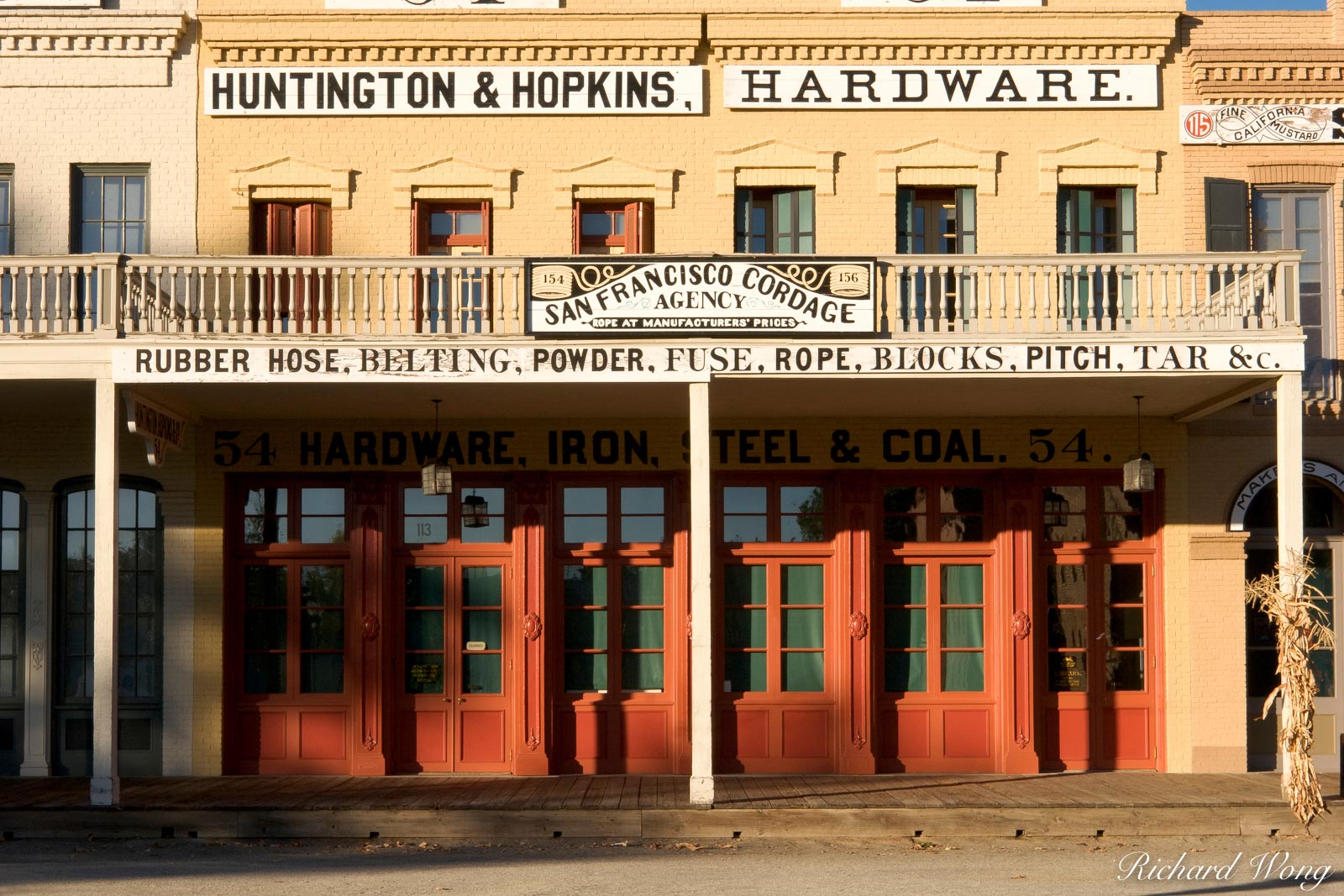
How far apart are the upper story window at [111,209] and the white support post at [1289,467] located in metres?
10.9

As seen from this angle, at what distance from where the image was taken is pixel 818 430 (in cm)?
1538

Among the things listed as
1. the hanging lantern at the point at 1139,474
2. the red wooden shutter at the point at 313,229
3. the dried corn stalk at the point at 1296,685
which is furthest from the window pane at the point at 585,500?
the dried corn stalk at the point at 1296,685

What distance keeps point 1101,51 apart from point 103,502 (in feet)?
34.3

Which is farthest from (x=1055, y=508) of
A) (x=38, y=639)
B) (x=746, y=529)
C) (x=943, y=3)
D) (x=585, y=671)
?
(x=38, y=639)

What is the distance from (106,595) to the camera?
511 inches

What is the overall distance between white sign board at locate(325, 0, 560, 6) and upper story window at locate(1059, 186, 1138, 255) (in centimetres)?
557

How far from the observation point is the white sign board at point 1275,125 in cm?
1527

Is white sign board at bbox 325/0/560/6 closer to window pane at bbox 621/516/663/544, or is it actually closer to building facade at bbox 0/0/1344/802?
building facade at bbox 0/0/1344/802

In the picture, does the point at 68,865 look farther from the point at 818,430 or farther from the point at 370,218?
the point at 818,430

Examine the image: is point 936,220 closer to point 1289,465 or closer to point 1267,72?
point 1267,72

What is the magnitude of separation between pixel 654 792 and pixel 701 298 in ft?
14.3

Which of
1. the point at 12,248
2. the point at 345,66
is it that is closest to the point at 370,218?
the point at 345,66

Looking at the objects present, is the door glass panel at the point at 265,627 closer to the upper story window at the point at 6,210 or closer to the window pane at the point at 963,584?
the upper story window at the point at 6,210


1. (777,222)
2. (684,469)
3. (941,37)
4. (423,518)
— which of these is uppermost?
(941,37)
